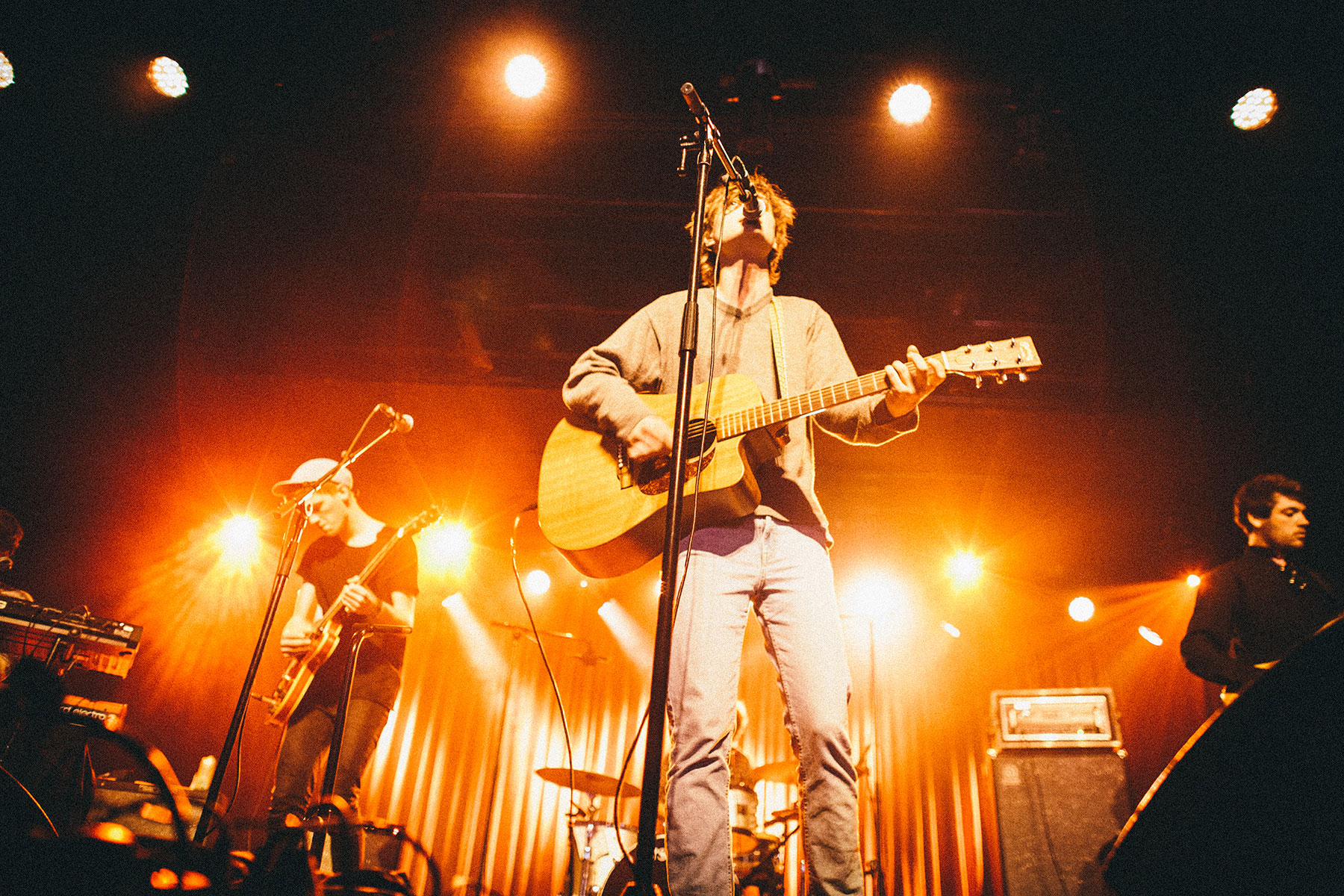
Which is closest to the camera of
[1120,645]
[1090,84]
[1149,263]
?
[1090,84]

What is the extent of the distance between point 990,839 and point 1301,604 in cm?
496

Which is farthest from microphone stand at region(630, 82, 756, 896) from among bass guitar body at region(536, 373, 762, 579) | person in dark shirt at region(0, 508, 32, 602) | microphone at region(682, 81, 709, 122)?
person in dark shirt at region(0, 508, 32, 602)

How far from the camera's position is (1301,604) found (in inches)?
143

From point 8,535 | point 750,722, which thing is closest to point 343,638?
point 8,535

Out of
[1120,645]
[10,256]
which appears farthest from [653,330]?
[1120,645]

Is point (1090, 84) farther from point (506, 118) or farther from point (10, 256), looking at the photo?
point (10, 256)

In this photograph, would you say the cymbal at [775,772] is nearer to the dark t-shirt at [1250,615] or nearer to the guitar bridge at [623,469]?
the dark t-shirt at [1250,615]

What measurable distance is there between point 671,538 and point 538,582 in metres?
7.33

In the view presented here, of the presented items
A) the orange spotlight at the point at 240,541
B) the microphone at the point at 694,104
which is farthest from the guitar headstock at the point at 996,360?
the orange spotlight at the point at 240,541

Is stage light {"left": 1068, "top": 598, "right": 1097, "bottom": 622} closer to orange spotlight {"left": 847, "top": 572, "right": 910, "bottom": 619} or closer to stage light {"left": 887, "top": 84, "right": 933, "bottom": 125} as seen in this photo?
orange spotlight {"left": 847, "top": 572, "right": 910, "bottom": 619}

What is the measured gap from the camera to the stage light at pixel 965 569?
800 cm

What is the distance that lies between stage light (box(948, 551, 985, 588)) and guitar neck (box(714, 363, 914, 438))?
6341mm

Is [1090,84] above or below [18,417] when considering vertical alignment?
above

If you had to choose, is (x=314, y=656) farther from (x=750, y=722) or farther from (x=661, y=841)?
(x=750, y=722)
